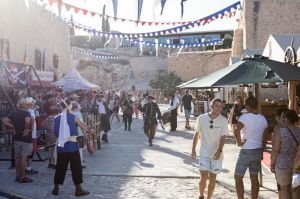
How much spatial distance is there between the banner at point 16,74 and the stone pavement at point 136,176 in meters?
3.53

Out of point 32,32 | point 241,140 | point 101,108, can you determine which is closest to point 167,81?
point 32,32

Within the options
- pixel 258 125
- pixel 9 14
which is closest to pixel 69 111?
pixel 258 125

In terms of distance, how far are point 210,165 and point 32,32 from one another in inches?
911

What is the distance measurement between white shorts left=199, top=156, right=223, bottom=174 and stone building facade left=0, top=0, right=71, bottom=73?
46.8ft

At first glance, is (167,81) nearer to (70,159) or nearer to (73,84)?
(73,84)

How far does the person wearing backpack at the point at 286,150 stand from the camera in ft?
18.2

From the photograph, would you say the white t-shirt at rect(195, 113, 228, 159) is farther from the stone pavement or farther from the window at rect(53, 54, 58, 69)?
the window at rect(53, 54, 58, 69)

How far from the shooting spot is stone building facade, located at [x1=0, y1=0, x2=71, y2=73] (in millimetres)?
23453

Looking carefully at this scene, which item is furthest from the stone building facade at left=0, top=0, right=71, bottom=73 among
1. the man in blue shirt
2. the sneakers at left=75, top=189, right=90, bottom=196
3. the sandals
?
the sneakers at left=75, top=189, right=90, bottom=196

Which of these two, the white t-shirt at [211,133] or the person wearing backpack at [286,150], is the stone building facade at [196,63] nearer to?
the white t-shirt at [211,133]

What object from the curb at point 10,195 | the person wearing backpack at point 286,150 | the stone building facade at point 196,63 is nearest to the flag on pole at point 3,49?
the curb at point 10,195

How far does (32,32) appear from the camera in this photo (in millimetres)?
27469

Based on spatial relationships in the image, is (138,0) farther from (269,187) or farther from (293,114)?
(293,114)

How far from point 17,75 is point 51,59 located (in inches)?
725
